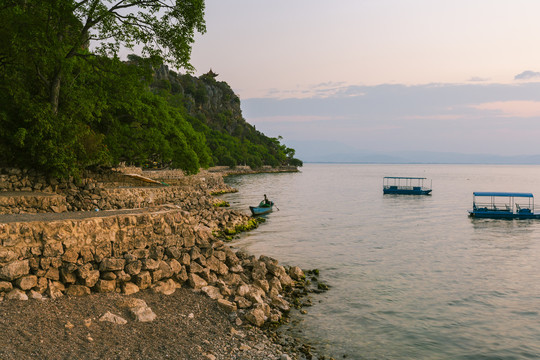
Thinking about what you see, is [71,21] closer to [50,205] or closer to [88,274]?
[50,205]

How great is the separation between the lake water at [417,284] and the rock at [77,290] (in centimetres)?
757

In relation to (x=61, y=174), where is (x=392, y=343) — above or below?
below

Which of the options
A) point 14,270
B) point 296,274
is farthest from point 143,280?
point 296,274

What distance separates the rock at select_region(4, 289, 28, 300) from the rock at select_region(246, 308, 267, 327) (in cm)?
689

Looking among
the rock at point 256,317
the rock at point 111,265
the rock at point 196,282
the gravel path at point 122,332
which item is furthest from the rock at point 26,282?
the rock at point 256,317

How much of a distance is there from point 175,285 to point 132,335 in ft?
12.6

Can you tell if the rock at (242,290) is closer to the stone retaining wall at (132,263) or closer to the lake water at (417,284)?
the stone retaining wall at (132,263)

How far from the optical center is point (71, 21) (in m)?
23.1

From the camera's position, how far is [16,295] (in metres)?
11.3

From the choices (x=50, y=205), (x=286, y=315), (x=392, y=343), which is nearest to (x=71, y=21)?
(x=50, y=205)

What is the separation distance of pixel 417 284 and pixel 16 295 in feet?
59.8

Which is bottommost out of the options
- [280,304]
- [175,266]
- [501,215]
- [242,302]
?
[501,215]

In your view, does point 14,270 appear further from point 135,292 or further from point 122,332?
point 122,332

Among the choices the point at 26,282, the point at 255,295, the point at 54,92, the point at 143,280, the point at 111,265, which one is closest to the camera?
the point at 26,282
